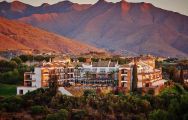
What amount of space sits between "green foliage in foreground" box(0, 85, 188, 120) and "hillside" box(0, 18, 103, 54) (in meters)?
29.6

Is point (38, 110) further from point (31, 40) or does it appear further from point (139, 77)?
point (31, 40)

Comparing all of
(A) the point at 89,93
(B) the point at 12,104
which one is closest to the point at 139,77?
(A) the point at 89,93

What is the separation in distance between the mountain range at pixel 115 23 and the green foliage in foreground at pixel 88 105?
47034mm

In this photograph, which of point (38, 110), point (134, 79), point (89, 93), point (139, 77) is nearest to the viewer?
point (38, 110)

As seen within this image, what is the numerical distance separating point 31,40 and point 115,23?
104ft

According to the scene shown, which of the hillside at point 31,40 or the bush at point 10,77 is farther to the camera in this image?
the hillside at point 31,40

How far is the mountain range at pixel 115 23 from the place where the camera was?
72.2 metres

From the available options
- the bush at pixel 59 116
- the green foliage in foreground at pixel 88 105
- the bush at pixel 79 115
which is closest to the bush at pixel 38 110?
the green foliage in foreground at pixel 88 105

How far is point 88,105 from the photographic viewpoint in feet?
55.2

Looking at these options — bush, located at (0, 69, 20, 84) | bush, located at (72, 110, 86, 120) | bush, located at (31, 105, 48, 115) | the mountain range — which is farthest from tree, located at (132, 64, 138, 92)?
the mountain range

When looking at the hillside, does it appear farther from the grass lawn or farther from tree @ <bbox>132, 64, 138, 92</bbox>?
tree @ <bbox>132, 64, 138, 92</bbox>

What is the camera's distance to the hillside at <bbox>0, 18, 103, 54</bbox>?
4925 cm

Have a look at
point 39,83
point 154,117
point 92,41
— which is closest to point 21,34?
point 92,41

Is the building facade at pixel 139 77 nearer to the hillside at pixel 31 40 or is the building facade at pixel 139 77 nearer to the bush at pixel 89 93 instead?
the bush at pixel 89 93
